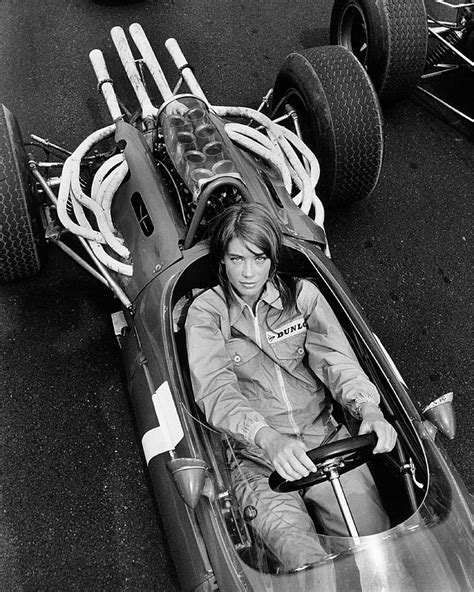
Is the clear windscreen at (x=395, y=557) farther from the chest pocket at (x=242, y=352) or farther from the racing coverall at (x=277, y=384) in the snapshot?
the chest pocket at (x=242, y=352)

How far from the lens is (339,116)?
3246 millimetres

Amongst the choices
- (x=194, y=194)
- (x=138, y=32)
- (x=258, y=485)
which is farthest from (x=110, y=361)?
(x=138, y=32)

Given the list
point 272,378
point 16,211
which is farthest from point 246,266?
Result: point 16,211

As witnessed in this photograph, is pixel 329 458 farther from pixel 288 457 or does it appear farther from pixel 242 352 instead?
pixel 242 352

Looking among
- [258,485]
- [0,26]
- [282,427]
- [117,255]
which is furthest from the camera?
[0,26]

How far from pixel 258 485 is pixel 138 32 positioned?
258 cm

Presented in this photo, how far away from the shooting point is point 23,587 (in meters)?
2.50

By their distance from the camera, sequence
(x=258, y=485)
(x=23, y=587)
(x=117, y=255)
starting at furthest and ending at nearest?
1. (x=117, y=255)
2. (x=23, y=587)
3. (x=258, y=485)

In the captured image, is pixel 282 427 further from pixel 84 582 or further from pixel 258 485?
pixel 84 582

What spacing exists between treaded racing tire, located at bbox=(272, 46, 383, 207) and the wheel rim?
0.79 m

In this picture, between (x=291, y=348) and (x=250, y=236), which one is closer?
(x=250, y=236)

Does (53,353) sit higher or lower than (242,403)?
lower

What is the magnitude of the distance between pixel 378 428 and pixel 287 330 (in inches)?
21.0

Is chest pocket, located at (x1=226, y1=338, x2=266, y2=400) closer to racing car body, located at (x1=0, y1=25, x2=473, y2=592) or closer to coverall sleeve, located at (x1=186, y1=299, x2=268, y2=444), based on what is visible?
coverall sleeve, located at (x1=186, y1=299, x2=268, y2=444)
